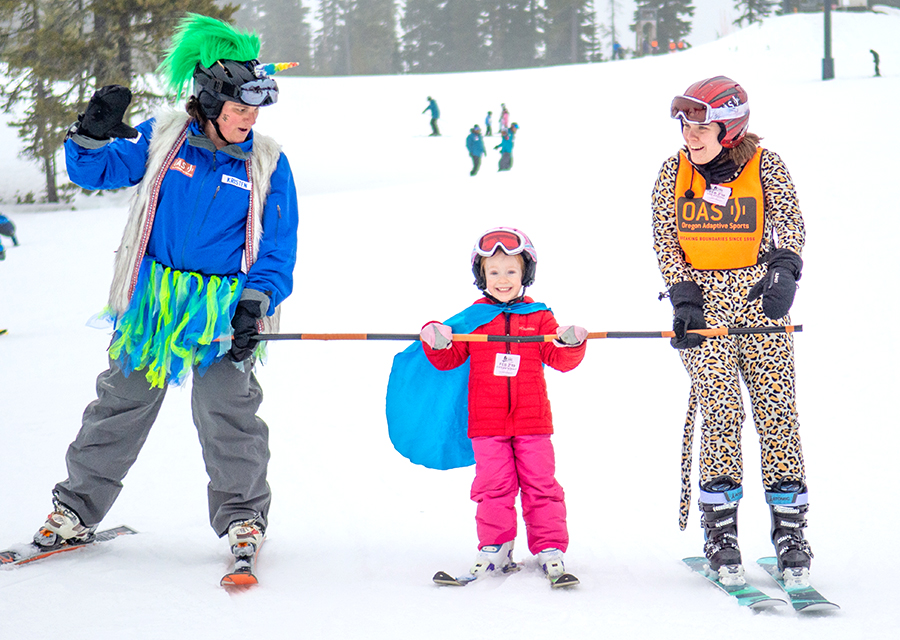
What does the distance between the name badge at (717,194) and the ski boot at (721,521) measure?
1019 millimetres

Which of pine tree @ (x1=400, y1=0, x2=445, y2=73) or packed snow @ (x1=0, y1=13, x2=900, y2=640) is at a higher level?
pine tree @ (x1=400, y1=0, x2=445, y2=73)

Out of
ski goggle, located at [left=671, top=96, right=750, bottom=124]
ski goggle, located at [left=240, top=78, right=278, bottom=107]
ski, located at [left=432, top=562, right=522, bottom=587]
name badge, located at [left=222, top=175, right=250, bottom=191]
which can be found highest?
ski goggle, located at [left=240, top=78, right=278, bottom=107]

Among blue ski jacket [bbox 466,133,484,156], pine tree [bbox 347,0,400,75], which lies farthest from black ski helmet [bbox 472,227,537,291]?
pine tree [bbox 347,0,400,75]

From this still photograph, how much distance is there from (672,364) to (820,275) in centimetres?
278

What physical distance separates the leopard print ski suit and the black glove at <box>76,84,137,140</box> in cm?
208

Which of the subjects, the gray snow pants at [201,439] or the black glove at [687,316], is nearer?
the black glove at [687,316]

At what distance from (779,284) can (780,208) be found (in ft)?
1.17

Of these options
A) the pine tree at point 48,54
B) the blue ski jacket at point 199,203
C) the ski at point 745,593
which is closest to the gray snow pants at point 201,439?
the blue ski jacket at point 199,203

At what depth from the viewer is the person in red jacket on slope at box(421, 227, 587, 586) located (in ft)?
10.6

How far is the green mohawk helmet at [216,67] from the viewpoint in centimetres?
309

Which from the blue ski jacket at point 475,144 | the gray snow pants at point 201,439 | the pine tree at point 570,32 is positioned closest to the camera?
the gray snow pants at point 201,439

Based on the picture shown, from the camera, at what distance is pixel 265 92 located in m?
3.12

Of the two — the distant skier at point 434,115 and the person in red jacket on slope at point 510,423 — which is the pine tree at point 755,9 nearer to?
the distant skier at point 434,115

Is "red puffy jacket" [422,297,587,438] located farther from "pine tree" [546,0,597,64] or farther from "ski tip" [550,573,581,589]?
"pine tree" [546,0,597,64]
